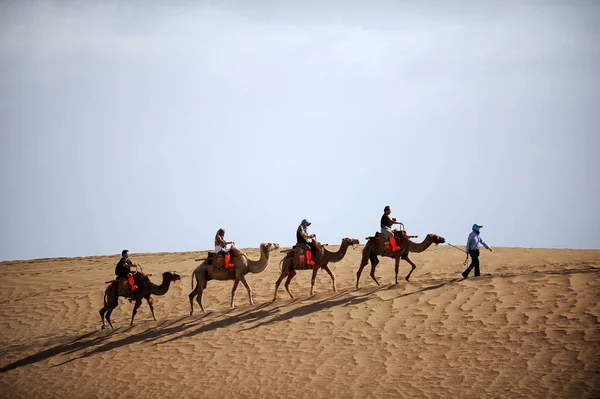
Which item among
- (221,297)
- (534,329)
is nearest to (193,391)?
(534,329)

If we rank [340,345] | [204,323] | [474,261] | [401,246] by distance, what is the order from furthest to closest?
[401,246] → [474,261] → [204,323] → [340,345]

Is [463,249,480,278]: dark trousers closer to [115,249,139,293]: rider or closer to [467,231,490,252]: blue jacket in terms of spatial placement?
[467,231,490,252]: blue jacket

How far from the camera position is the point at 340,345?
1708 centimetres

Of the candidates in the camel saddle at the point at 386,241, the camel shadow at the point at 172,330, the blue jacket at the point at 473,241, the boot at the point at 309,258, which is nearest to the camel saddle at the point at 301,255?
the boot at the point at 309,258

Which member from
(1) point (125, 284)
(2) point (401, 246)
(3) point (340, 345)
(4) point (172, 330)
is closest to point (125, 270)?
(1) point (125, 284)

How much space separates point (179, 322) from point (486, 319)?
8610mm

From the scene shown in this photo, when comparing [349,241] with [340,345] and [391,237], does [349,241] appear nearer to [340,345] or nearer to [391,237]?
[391,237]

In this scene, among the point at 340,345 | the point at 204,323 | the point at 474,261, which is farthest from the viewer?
the point at 474,261

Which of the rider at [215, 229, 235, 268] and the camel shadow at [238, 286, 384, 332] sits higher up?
the rider at [215, 229, 235, 268]

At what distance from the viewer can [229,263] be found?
2130cm

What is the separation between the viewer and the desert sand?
47.7 feet

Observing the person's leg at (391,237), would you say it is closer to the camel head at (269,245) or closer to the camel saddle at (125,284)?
the camel head at (269,245)

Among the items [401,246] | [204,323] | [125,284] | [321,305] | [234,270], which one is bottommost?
[204,323]

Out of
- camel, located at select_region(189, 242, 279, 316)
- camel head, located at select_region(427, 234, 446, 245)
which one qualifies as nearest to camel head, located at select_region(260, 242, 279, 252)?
camel, located at select_region(189, 242, 279, 316)
